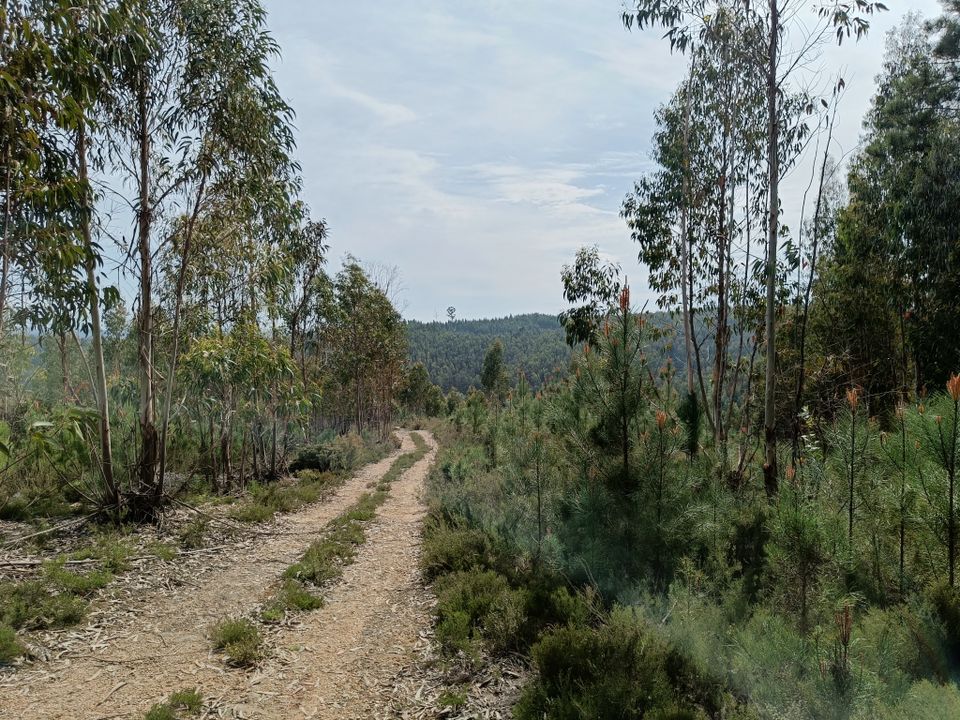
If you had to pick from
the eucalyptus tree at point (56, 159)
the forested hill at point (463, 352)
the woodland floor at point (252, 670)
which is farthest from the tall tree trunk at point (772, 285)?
the forested hill at point (463, 352)

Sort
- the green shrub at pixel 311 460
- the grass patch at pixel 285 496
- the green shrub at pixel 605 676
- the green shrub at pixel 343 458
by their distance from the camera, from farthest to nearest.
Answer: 1. the green shrub at pixel 343 458
2. the green shrub at pixel 311 460
3. the grass patch at pixel 285 496
4. the green shrub at pixel 605 676

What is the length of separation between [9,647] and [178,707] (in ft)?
4.93

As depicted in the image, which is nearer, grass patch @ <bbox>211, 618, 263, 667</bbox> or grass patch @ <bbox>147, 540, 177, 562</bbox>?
grass patch @ <bbox>211, 618, 263, 667</bbox>

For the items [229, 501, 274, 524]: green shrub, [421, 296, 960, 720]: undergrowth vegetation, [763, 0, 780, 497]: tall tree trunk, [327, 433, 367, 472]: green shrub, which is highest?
[763, 0, 780, 497]: tall tree trunk

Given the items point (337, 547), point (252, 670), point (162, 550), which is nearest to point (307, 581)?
point (337, 547)

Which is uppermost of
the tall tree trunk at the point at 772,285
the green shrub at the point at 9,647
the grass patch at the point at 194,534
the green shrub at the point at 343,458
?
the tall tree trunk at the point at 772,285

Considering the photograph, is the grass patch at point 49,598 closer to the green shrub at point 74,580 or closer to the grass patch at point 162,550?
the green shrub at point 74,580

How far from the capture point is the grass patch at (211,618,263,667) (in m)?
4.06

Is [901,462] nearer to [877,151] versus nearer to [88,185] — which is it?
[88,185]


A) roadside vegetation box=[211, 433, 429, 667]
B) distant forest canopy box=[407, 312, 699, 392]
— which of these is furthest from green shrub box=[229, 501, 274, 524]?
distant forest canopy box=[407, 312, 699, 392]

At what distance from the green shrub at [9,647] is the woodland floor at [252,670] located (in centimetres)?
16

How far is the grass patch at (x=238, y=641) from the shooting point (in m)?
4.06

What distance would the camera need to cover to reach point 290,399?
414 inches

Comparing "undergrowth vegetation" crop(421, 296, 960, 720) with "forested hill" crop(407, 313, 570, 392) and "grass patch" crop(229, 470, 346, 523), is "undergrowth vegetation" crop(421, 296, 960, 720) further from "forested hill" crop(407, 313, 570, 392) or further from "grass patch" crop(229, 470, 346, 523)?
"forested hill" crop(407, 313, 570, 392)
